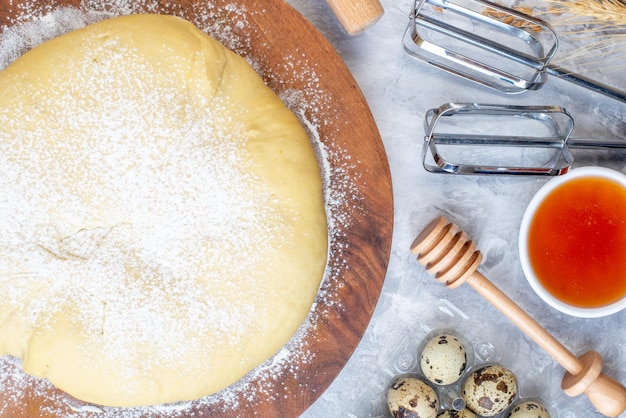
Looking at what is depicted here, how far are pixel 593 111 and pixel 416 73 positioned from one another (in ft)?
0.99

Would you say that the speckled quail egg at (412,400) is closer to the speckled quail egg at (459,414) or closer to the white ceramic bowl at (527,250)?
the speckled quail egg at (459,414)

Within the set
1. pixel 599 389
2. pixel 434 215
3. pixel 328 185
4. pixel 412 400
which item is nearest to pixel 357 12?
pixel 328 185

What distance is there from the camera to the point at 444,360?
98 centimetres

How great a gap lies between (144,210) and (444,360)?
513 millimetres

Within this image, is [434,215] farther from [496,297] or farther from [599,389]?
[599,389]

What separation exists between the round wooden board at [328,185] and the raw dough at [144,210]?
101mm

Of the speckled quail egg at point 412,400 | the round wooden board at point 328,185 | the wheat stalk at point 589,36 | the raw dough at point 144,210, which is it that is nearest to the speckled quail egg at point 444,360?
the speckled quail egg at point 412,400

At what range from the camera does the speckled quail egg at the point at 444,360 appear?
0.98 metres

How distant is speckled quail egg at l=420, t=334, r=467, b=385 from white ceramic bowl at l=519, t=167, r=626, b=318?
153mm

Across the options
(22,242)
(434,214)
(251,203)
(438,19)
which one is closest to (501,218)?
(434,214)

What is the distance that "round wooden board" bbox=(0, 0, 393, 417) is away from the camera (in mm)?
882

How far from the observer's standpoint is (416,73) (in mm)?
1029

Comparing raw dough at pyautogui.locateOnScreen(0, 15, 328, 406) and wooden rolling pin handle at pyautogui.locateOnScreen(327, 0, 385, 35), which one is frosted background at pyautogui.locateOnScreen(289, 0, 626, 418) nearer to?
wooden rolling pin handle at pyautogui.locateOnScreen(327, 0, 385, 35)

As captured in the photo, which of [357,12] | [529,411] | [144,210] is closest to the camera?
[144,210]
